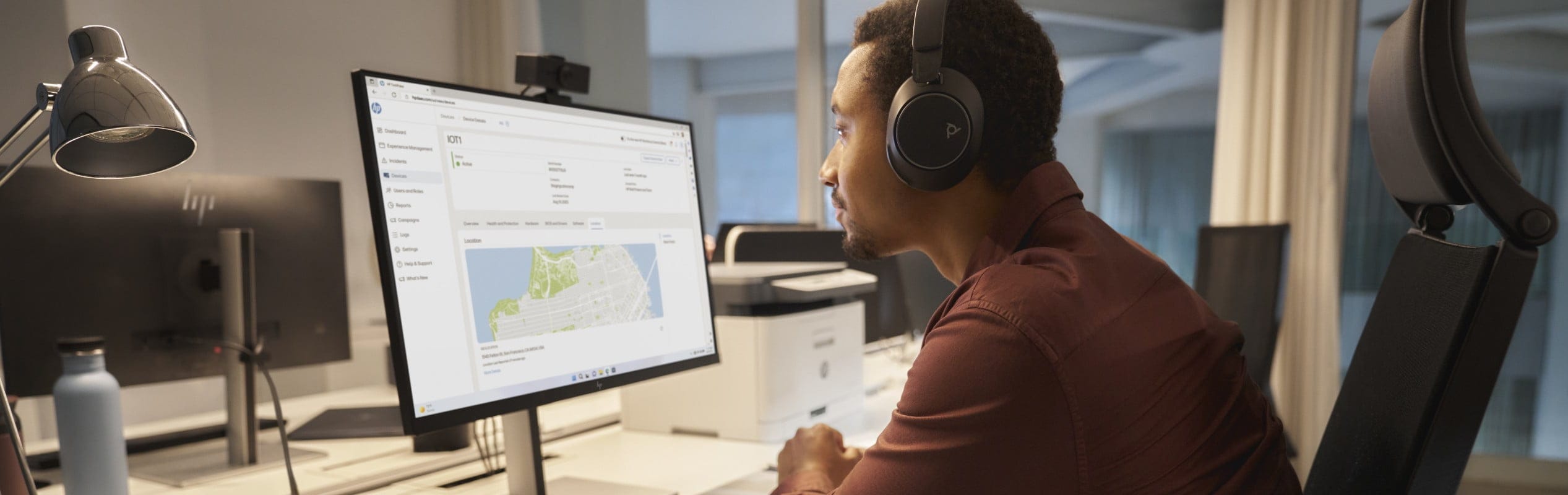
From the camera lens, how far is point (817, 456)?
0.99 metres

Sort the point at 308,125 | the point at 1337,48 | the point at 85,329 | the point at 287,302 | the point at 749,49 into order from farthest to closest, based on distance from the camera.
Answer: the point at 749,49 → the point at 308,125 → the point at 1337,48 → the point at 287,302 → the point at 85,329

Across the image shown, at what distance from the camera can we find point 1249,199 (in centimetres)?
307

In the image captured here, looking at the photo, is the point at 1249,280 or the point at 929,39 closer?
the point at 929,39

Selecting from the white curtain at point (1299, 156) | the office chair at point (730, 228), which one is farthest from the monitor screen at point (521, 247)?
the white curtain at point (1299, 156)

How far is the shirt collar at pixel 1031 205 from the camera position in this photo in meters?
0.84

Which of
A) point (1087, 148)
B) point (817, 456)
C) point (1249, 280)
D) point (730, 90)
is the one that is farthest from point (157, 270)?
point (730, 90)

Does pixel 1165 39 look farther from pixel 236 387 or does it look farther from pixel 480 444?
pixel 236 387

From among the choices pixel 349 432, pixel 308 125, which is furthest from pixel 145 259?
pixel 308 125

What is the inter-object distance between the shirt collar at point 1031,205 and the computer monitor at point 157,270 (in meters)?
1.14

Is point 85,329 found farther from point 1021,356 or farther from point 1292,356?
point 1292,356

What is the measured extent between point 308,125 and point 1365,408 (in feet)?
12.5

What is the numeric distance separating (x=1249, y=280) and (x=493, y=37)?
356cm

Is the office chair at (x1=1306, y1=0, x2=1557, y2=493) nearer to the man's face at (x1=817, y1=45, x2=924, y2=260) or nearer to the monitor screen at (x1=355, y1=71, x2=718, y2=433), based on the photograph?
the man's face at (x1=817, y1=45, x2=924, y2=260)

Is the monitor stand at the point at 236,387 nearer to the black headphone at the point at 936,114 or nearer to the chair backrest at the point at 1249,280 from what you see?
the black headphone at the point at 936,114
